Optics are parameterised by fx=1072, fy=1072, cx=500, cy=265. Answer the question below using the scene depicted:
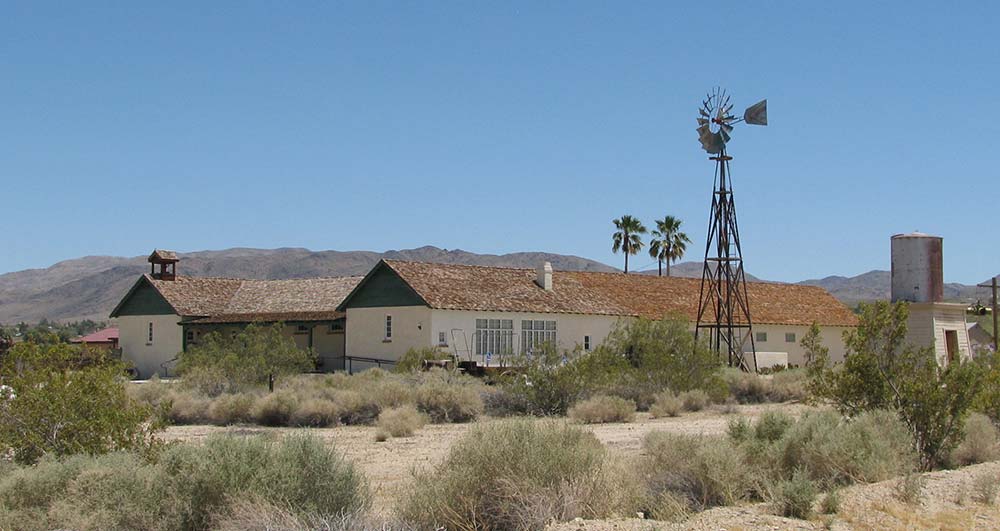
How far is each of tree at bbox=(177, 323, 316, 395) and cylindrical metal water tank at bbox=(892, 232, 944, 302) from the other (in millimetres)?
16700

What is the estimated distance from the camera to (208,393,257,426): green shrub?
80.6 feet

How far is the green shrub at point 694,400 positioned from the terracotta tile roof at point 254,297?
21.8 metres

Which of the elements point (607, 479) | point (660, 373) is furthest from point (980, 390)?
point (660, 373)

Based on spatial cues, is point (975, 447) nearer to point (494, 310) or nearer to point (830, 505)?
point (830, 505)

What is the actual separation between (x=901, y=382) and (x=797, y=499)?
559 cm

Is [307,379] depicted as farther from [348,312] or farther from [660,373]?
[348,312]

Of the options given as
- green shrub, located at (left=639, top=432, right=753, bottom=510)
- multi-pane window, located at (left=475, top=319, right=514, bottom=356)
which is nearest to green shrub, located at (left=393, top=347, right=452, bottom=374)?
multi-pane window, located at (left=475, top=319, right=514, bottom=356)

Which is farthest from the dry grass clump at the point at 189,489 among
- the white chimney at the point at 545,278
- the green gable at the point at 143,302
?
the green gable at the point at 143,302

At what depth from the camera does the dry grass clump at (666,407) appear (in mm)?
26016

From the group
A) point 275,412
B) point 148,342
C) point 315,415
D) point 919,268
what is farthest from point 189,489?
point 148,342

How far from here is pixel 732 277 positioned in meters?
42.4

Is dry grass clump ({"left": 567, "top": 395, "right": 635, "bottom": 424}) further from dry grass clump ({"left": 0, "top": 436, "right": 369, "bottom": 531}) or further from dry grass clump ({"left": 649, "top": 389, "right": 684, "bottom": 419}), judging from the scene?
dry grass clump ({"left": 0, "top": 436, "right": 369, "bottom": 531})

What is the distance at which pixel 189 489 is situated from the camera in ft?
33.2

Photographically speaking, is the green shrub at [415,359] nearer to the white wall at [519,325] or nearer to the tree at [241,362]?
the tree at [241,362]
